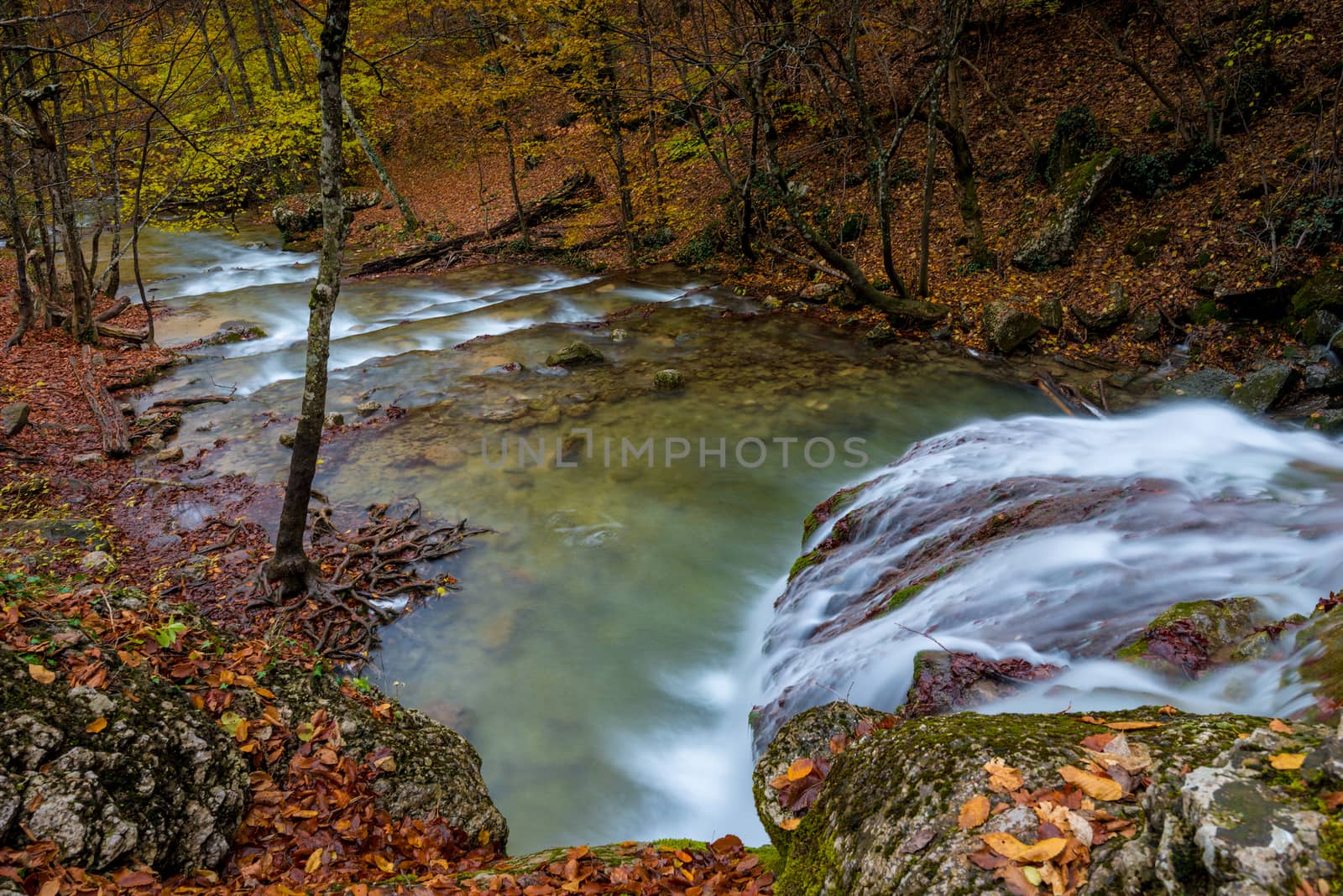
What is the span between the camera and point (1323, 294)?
914cm

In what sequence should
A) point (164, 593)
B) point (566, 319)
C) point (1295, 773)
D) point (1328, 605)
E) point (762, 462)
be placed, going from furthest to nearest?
point (566, 319)
point (762, 462)
point (164, 593)
point (1328, 605)
point (1295, 773)

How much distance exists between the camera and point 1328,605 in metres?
3.73

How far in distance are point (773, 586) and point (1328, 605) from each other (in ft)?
15.6

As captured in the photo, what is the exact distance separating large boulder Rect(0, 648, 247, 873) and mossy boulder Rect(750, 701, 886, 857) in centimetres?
263

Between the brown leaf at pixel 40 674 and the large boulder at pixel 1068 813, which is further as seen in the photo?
the brown leaf at pixel 40 674

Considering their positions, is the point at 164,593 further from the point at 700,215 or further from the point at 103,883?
the point at 700,215

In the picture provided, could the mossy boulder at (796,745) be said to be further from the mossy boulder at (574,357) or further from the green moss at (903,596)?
the mossy boulder at (574,357)

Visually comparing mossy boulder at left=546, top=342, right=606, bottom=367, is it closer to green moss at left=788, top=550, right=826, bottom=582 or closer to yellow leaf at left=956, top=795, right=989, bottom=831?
green moss at left=788, top=550, right=826, bottom=582

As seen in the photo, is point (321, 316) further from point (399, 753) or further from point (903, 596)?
point (903, 596)

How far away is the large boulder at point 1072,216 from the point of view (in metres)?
12.6

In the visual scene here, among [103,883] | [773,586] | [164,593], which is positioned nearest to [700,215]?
[773,586]

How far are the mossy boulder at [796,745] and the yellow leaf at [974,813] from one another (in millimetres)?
1198

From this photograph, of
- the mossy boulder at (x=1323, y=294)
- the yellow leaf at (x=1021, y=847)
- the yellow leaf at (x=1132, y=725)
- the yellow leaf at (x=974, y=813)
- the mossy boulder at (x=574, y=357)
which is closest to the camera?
the yellow leaf at (x=1021, y=847)

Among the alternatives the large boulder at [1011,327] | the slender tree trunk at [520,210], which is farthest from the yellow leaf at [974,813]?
the slender tree trunk at [520,210]
